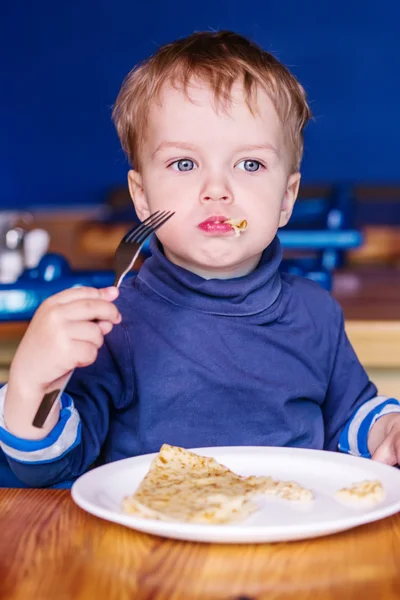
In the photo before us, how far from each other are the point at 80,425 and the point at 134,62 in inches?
146

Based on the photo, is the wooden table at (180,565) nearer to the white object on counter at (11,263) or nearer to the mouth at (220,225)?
the mouth at (220,225)

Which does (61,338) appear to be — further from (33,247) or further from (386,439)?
(33,247)

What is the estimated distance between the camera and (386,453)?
1080 mm

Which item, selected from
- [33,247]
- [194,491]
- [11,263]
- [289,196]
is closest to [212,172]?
[289,196]

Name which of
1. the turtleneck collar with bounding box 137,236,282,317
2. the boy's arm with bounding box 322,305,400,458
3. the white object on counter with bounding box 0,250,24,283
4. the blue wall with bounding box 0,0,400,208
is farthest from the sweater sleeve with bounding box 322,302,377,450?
the blue wall with bounding box 0,0,400,208

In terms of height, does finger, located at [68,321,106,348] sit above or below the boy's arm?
above

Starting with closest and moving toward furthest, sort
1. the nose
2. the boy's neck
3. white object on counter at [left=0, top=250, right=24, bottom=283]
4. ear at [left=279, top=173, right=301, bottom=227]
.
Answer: the nose → the boy's neck → ear at [left=279, top=173, right=301, bottom=227] → white object on counter at [left=0, top=250, right=24, bottom=283]

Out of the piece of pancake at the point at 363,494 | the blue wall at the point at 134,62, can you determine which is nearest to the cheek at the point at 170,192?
the piece of pancake at the point at 363,494

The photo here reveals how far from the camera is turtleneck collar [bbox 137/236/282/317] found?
1214 millimetres

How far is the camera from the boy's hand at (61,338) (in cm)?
86

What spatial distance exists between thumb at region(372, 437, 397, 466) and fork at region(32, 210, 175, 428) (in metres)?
0.38

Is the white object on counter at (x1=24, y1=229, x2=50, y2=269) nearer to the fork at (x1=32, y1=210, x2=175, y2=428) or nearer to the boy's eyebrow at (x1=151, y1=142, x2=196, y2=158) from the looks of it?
the boy's eyebrow at (x1=151, y1=142, x2=196, y2=158)

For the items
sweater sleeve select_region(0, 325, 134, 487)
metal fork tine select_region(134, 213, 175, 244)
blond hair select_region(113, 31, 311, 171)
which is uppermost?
blond hair select_region(113, 31, 311, 171)

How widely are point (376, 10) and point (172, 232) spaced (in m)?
3.50
